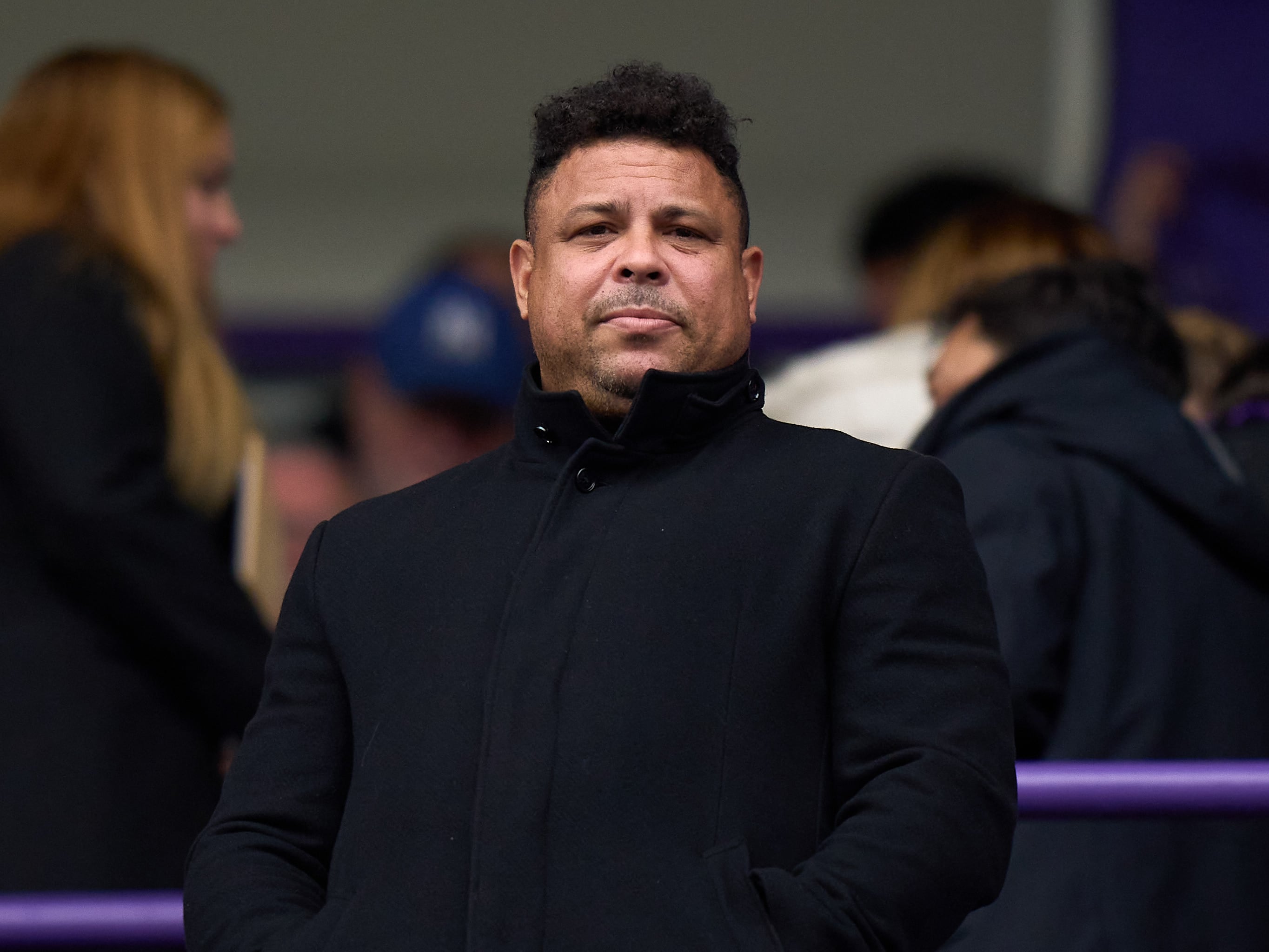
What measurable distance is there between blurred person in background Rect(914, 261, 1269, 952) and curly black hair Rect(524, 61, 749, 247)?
68cm

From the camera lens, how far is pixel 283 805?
1566 mm

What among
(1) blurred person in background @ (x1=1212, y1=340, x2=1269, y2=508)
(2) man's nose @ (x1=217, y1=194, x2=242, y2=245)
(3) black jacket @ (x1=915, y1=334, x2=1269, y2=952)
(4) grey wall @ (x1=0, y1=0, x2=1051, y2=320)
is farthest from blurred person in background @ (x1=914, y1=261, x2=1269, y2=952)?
(4) grey wall @ (x1=0, y1=0, x2=1051, y2=320)

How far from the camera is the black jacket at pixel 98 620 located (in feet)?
7.50

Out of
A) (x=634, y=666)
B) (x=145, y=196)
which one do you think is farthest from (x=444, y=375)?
(x=634, y=666)

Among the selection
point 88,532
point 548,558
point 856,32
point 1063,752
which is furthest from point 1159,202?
point 548,558

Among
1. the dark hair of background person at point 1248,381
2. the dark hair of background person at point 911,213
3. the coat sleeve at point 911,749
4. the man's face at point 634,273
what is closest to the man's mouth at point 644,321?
the man's face at point 634,273

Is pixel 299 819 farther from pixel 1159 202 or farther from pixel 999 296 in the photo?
pixel 1159 202

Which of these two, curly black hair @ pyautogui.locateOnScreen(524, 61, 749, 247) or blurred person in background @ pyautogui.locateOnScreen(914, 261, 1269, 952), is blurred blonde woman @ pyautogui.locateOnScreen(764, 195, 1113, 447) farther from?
curly black hair @ pyautogui.locateOnScreen(524, 61, 749, 247)

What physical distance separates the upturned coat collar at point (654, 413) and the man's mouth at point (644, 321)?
5cm

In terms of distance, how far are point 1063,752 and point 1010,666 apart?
0.14 meters

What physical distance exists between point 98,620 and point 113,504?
162mm

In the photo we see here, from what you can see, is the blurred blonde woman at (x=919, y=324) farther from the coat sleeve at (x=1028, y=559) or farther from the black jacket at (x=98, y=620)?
the black jacket at (x=98, y=620)

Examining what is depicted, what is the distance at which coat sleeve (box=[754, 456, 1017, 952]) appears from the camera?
1370mm

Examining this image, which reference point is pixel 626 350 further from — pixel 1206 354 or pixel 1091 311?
pixel 1206 354
